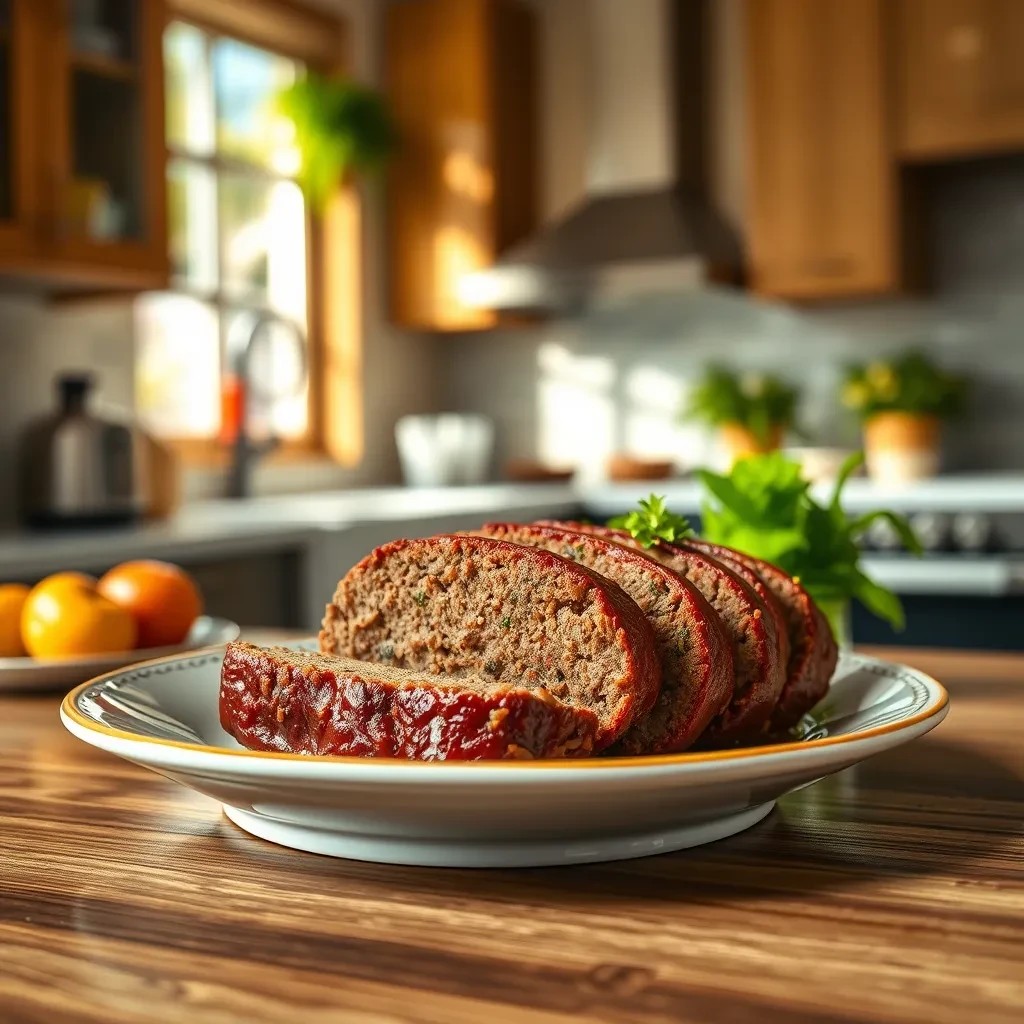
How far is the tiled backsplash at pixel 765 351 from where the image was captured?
168 inches

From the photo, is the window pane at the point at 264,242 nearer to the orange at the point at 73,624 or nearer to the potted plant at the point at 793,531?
the orange at the point at 73,624

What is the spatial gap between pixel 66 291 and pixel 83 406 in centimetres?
44

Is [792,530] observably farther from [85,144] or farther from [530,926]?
[85,144]

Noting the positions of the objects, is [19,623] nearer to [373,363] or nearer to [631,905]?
[631,905]

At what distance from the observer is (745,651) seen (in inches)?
29.0

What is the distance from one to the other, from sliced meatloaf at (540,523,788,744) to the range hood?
3540 mm

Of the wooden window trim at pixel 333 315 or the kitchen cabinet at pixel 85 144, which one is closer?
the kitchen cabinet at pixel 85 144

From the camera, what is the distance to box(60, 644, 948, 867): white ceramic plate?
1.83 ft

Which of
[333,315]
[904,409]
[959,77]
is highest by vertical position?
[959,77]

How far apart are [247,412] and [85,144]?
1.03m

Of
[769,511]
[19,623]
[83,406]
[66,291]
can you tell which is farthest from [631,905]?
[66,291]

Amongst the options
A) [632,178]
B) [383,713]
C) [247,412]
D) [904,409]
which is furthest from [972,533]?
[383,713]

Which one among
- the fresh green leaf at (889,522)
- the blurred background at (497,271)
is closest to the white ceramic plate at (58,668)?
the fresh green leaf at (889,522)

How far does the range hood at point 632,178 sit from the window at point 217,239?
2.38 feet
